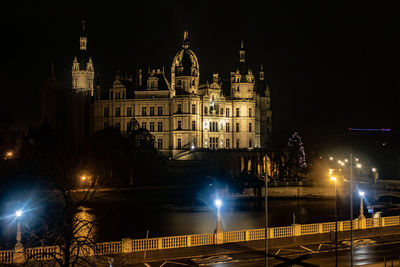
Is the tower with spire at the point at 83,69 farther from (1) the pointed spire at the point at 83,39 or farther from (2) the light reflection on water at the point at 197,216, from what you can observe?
(2) the light reflection on water at the point at 197,216

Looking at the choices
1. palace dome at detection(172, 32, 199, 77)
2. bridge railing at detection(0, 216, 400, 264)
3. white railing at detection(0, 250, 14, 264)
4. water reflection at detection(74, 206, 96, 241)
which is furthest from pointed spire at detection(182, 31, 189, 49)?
white railing at detection(0, 250, 14, 264)

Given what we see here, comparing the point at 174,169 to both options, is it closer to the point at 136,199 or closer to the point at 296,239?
the point at 136,199

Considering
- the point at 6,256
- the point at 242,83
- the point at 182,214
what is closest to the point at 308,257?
the point at 6,256

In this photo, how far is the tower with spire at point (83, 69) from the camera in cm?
9231

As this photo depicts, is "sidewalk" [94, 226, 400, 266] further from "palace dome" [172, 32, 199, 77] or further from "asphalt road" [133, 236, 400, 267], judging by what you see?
"palace dome" [172, 32, 199, 77]

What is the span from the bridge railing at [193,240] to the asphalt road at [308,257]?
158 cm

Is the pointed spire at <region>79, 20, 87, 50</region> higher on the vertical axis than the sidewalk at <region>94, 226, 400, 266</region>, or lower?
higher

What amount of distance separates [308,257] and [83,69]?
76.2m

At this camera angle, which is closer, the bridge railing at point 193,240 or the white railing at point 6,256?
the white railing at point 6,256

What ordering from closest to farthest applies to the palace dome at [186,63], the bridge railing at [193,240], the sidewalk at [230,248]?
the bridge railing at [193,240], the sidewalk at [230,248], the palace dome at [186,63]

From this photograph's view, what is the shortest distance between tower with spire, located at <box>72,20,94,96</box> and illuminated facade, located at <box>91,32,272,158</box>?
1061 centimetres

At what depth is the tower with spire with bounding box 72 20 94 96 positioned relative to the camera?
3634 inches

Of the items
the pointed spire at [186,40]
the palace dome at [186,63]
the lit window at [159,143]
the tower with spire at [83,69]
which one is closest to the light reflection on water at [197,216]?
the lit window at [159,143]

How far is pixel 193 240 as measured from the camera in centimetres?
2422
